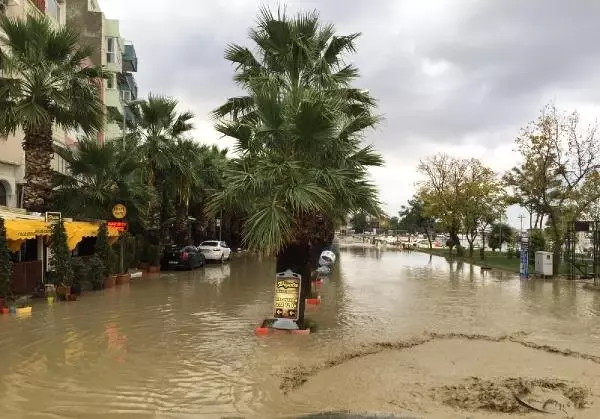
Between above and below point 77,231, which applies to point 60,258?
below

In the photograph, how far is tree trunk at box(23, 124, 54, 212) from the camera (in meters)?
17.7

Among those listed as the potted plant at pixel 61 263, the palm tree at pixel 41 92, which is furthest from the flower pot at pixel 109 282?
the potted plant at pixel 61 263

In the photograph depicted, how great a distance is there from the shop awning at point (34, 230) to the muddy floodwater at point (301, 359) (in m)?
1.87

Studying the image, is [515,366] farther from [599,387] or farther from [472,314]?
[472,314]

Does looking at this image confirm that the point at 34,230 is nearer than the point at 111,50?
Yes

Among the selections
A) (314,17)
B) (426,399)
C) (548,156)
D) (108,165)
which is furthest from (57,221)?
(548,156)

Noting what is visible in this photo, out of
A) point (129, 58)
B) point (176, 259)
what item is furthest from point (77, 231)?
point (129, 58)

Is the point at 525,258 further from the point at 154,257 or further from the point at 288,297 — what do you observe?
the point at 288,297

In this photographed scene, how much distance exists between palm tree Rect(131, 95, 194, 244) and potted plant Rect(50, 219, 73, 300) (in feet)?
33.1

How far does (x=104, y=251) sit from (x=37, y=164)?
3888 mm

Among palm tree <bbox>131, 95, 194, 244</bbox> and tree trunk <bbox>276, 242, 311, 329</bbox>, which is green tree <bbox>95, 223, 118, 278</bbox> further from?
tree trunk <bbox>276, 242, 311, 329</bbox>

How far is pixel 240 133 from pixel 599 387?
7.76 metres

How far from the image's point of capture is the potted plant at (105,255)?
19.8 meters

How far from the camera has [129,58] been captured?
5100cm
